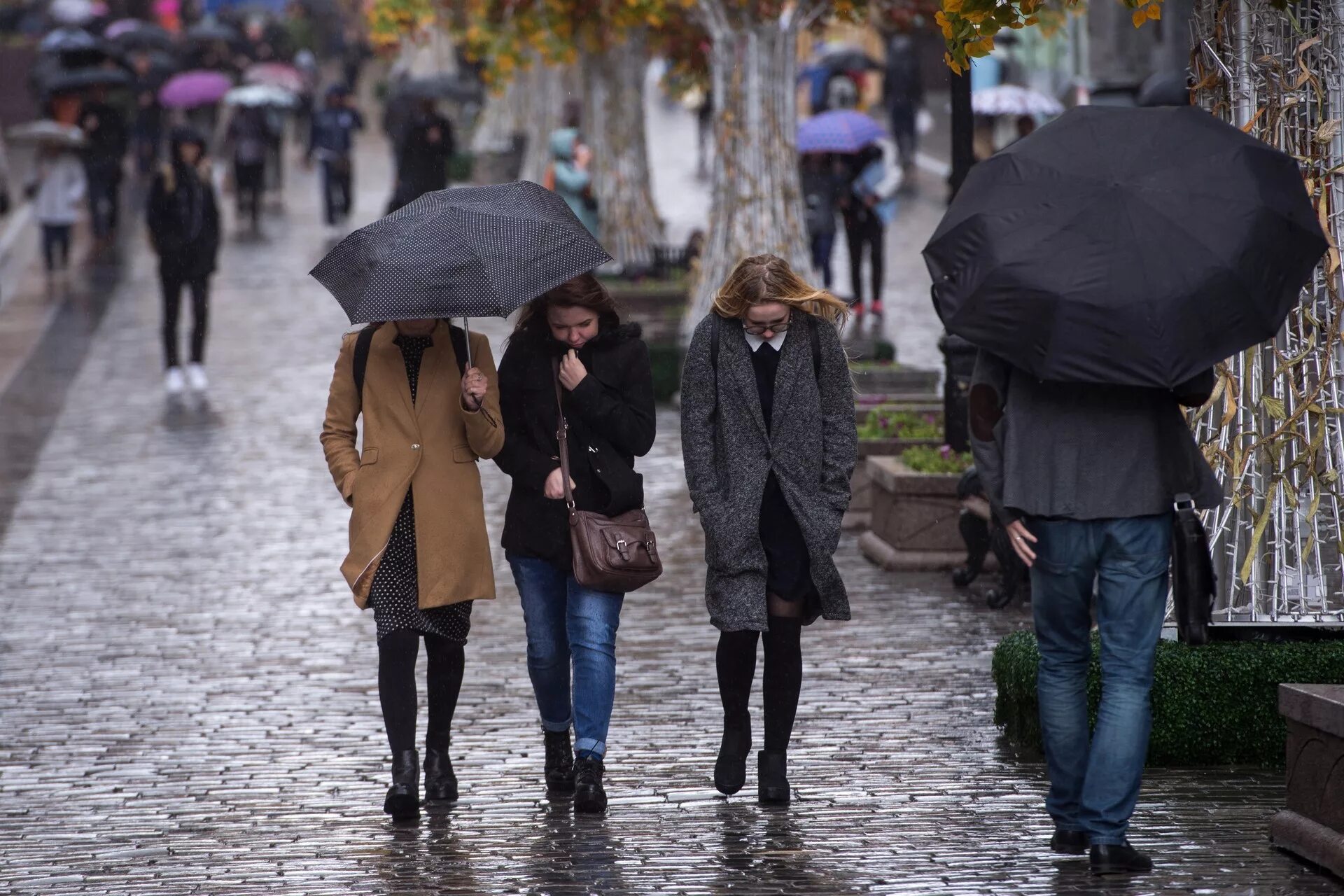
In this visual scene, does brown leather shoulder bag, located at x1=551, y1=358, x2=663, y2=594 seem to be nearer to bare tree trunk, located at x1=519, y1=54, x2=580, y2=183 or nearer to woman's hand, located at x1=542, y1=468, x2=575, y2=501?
woman's hand, located at x1=542, y1=468, x2=575, y2=501

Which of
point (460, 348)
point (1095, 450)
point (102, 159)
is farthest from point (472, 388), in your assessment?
point (102, 159)

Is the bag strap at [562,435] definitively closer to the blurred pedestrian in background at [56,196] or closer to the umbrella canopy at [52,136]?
the blurred pedestrian in background at [56,196]

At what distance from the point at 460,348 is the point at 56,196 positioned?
16546 mm

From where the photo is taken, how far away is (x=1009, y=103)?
56.7 feet

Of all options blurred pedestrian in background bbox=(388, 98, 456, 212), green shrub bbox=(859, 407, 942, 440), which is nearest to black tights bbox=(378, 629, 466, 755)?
green shrub bbox=(859, 407, 942, 440)

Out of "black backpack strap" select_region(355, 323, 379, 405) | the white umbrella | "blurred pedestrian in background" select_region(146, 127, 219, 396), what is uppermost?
the white umbrella

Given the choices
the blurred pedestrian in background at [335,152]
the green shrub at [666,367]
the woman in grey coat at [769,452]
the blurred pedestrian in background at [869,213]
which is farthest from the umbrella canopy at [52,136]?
the woman in grey coat at [769,452]

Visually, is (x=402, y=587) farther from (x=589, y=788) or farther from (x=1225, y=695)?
(x=1225, y=695)

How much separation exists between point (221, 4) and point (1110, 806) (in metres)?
45.9

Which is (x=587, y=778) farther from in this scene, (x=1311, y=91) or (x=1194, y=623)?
(x=1311, y=91)

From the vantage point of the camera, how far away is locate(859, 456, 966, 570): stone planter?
31.2 ft

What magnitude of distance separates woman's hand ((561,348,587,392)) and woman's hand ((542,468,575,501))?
26cm

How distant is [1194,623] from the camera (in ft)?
18.7

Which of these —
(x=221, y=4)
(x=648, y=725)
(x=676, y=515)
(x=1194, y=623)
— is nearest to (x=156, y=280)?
(x=676, y=515)
